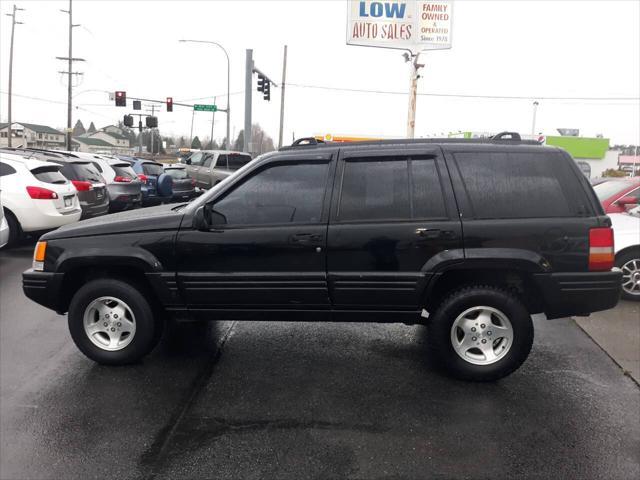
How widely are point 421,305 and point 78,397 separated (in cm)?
258

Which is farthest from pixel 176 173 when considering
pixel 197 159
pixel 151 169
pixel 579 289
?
pixel 579 289

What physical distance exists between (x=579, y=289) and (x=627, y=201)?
16.4 ft

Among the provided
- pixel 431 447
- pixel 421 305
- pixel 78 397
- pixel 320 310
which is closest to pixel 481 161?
pixel 421 305

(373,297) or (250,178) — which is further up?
(250,178)

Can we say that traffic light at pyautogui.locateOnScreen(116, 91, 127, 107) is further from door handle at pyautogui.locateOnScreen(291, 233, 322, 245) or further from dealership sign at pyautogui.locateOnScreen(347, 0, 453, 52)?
door handle at pyautogui.locateOnScreen(291, 233, 322, 245)

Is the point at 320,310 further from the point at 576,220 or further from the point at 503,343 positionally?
the point at 576,220

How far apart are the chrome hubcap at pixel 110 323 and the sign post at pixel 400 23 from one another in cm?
1661

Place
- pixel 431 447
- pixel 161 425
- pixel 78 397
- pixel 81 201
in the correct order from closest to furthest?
pixel 431 447
pixel 161 425
pixel 78 397
pixel 81 201

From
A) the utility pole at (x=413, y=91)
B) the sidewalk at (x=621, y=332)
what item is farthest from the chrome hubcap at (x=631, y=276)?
the utility pole at (x=413, y=91)

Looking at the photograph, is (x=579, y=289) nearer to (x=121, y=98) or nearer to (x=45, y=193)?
(x=45, y=193)

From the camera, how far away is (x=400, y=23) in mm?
18734

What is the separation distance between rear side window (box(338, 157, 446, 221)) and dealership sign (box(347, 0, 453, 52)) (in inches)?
633

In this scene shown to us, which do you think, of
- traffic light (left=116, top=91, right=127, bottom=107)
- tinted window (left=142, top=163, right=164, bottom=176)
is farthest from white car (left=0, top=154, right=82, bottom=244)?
traffic light (left=116, top=91, right=127, bottom=107)

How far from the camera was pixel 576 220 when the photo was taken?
3820mm
